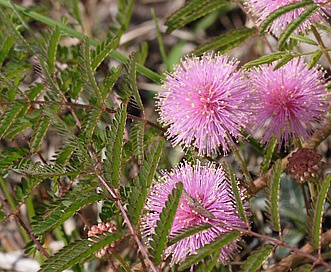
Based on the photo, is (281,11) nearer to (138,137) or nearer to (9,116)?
(138,137)

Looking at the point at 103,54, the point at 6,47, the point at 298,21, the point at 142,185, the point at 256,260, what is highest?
the point at 6,47

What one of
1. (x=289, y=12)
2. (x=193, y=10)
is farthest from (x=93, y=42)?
(x=289, y=12)

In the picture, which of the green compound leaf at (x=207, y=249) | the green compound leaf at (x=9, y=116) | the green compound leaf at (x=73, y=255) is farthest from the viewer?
the green compound leaf at (x=9, y=116)

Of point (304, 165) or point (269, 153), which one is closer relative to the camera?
point (304, 165)

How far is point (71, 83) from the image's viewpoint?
2.78 metres

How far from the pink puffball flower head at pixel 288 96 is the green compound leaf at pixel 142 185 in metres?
0.54

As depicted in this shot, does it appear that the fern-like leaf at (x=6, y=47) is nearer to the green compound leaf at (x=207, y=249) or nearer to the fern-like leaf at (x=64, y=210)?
the fern-like leaf at (x=64, y=210)

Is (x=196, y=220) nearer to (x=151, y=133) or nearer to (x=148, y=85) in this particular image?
(x=151, y=133)

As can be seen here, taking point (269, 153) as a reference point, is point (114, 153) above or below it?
above

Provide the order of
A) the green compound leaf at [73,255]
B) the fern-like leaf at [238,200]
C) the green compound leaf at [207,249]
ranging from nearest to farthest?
the green compound leaf at [207,249] < the green compound leaf at [73,255] < the fern-like leaf at [238,200]

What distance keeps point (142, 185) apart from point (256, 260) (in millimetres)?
416

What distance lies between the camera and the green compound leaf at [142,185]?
1867mm

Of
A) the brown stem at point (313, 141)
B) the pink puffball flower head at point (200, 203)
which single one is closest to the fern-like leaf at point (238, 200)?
the pink puffball flower head at point (200, 203)

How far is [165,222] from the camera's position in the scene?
1.74 metres
